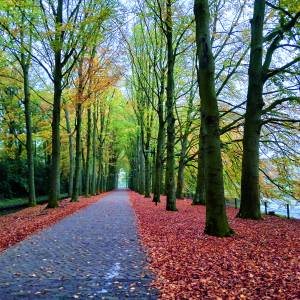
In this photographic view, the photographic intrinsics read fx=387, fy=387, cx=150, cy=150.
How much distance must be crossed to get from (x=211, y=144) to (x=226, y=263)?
3570 mm

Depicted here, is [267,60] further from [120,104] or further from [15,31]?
[120,104]

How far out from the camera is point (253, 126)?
13578mm

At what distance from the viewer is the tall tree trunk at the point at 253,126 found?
520 inches

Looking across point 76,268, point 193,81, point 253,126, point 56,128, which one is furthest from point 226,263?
point 193,81

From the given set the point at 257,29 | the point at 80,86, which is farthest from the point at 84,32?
the point at 257,29

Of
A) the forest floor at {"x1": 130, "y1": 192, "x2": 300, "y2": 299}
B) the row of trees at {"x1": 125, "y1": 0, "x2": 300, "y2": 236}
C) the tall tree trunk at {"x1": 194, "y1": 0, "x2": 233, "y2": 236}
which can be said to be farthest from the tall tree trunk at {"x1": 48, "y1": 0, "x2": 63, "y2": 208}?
the tall tree trunk at {"x1": 194, "y1": 0, "x2": 233, "y2": 236}

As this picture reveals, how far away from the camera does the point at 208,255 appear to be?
712 centimetres

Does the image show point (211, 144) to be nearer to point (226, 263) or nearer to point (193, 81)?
point (226, 263)

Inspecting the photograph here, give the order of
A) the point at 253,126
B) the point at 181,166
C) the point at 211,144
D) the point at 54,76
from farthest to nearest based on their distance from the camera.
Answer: the point at 181,166 < the point at 54,76 < the point at 253,126 < the point at 211,144

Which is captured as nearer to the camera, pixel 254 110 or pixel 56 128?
pixel 254 110

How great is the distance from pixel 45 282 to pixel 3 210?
22380mm

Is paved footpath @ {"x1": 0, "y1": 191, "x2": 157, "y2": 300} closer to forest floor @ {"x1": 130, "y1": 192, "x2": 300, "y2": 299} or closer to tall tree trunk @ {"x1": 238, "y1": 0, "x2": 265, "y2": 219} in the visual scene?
forest floor @ {"x1": 130, "y1": 192, "x2": 300, "y2": 299}

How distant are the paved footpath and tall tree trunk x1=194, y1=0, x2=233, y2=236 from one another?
6.65 feet

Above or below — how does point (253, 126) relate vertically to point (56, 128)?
below
